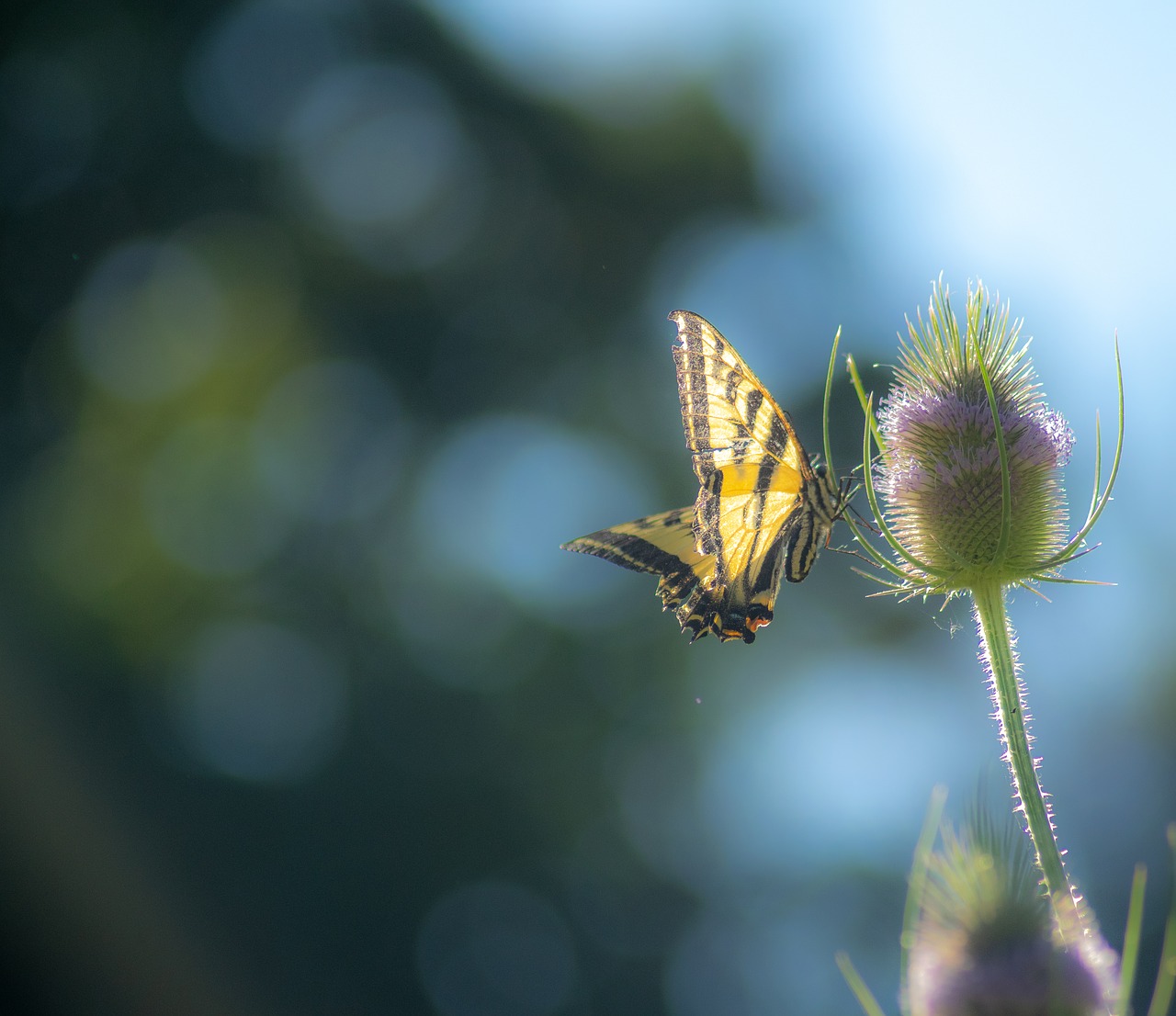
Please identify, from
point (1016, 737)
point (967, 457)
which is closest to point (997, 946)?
point (1016, 737)

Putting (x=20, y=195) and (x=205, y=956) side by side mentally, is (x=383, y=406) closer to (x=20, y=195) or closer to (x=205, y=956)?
(x=20, y=195)

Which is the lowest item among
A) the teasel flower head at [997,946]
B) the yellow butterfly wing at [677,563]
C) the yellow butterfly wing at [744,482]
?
the teasel flower head at [997,946]

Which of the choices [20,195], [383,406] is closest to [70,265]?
[20,195]

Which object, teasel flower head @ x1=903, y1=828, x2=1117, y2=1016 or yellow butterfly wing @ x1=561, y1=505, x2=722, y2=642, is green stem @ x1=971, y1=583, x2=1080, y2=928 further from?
yellow butterfly wing @ x1=561, y1=505, x2=722, y2=642

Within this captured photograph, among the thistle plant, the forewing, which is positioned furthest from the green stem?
the forewing

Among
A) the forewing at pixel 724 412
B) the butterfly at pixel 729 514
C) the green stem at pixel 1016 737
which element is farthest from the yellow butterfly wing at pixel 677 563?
the green stem at pixel 1016 737

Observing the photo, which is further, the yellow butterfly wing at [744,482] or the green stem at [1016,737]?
the yellow butterfly wing at [744,482]

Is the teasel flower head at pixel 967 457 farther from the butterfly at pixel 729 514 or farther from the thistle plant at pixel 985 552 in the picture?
the butterfly at pixel 729 514
